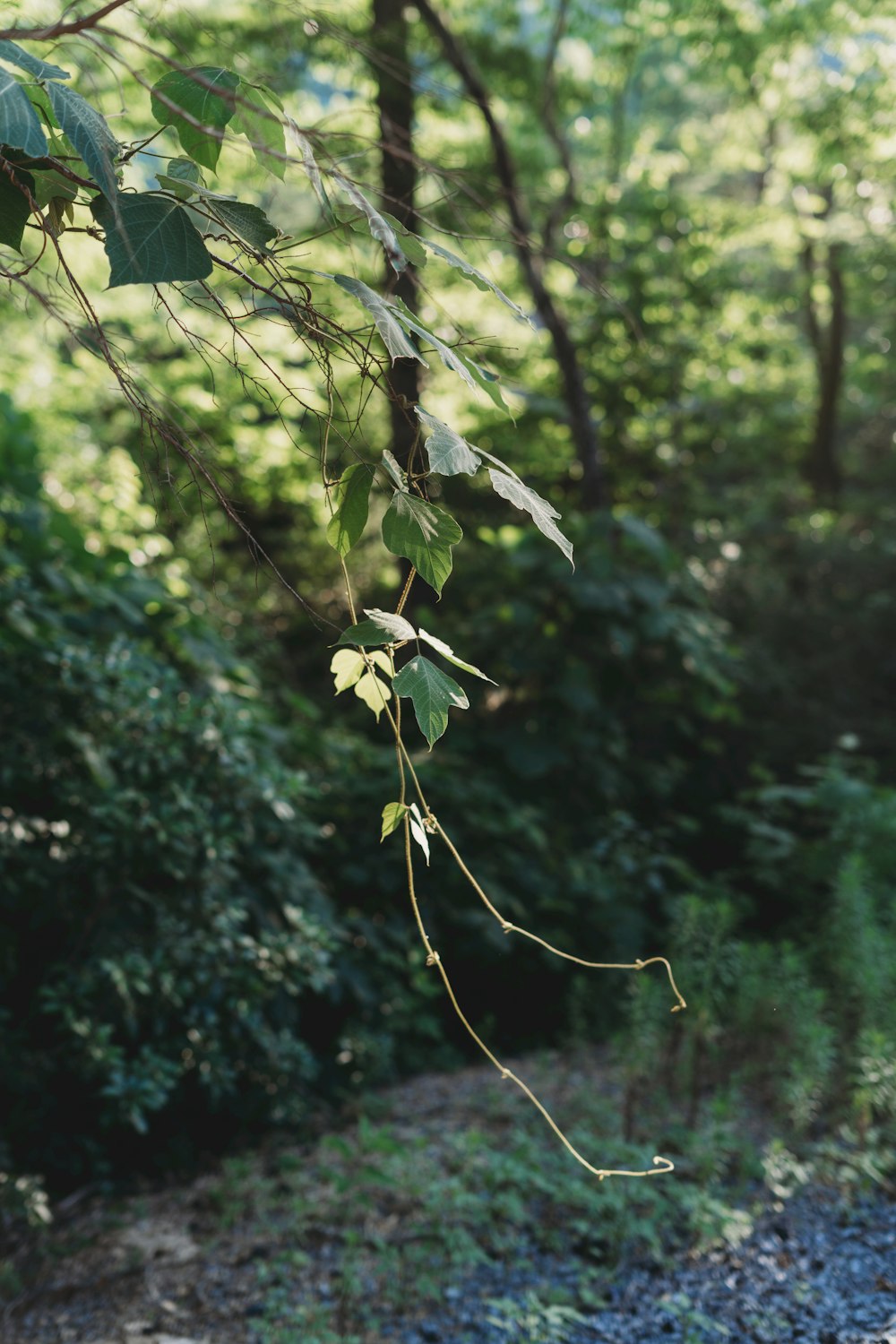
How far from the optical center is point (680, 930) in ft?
11.2

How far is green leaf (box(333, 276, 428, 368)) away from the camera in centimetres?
89

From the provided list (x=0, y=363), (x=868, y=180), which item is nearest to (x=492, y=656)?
(x=0, y=363)

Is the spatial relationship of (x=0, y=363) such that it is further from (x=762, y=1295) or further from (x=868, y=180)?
(x=762, y=1295)

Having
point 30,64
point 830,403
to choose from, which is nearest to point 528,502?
point 30,64

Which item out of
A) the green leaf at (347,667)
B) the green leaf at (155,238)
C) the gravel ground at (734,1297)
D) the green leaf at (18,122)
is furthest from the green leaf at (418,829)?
the gravel ground at (734,1297)

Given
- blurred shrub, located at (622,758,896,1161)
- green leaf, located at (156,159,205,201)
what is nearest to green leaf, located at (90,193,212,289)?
green leaf, located at (156,159,205,201)

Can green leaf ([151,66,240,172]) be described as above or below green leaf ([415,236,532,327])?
above

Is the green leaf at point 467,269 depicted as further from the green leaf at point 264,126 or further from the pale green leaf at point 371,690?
the pale green leaf at point 371,690

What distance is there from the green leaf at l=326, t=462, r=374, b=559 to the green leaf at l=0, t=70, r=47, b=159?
0.39m

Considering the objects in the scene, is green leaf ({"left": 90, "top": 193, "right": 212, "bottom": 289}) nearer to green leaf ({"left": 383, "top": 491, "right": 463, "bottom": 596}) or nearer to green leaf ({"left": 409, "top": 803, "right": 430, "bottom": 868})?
green leaf ({"left": 383, "top": 491, "right": 463, "bottom": 596})

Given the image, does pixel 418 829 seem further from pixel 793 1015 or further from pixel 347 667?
pixel 793 1015

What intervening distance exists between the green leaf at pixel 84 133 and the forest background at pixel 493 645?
7cm

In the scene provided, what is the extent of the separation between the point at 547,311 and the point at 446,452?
16.4 ft

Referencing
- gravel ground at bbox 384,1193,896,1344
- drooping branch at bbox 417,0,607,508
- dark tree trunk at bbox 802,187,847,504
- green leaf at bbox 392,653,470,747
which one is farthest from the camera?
dark tree trunk at bbox 802,187,847,504
